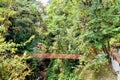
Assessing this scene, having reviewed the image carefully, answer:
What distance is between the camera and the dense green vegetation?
295 inches

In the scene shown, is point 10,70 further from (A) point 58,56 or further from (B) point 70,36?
(B) point 70,36

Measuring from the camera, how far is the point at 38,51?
→ 9.89m

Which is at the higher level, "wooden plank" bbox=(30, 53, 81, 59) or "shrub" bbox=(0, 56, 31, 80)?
"shrub" bbox=(0, 56, 31, 80)

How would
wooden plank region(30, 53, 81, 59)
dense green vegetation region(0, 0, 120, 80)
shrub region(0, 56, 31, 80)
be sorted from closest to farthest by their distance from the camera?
shrub region(0, 56, 31, 80)
dense green vegetation region(0, 0, 120, 80)
wooden plank region(30, 53, 81, 59)

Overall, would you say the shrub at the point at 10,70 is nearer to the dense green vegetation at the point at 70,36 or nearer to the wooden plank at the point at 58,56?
the dense green vegetation at the point at 70,36

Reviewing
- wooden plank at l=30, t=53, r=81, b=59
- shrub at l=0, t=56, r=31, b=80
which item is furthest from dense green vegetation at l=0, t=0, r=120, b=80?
wooden plank at l=30, t=53, r=81, b=59

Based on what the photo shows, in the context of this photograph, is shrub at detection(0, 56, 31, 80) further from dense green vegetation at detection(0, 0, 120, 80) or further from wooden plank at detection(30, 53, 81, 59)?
wooden plank at detection(30, 53, 81, 59)

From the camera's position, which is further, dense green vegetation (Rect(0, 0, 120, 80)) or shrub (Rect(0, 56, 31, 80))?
dense green vegetation (Rect(0, 0, 120, 80))

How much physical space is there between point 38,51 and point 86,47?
2.71 metres

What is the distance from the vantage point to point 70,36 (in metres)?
8.86

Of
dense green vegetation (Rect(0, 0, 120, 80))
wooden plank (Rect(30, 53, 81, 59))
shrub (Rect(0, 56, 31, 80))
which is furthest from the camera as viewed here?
wooden plank (Rect(30, 53, 81, 59))

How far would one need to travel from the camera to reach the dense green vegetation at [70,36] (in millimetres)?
7500

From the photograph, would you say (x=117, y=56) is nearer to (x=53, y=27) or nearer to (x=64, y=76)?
(x=64, y=76)

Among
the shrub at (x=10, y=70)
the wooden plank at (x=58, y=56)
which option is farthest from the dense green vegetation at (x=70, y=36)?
the wooden plank at (x=58, y=56)
